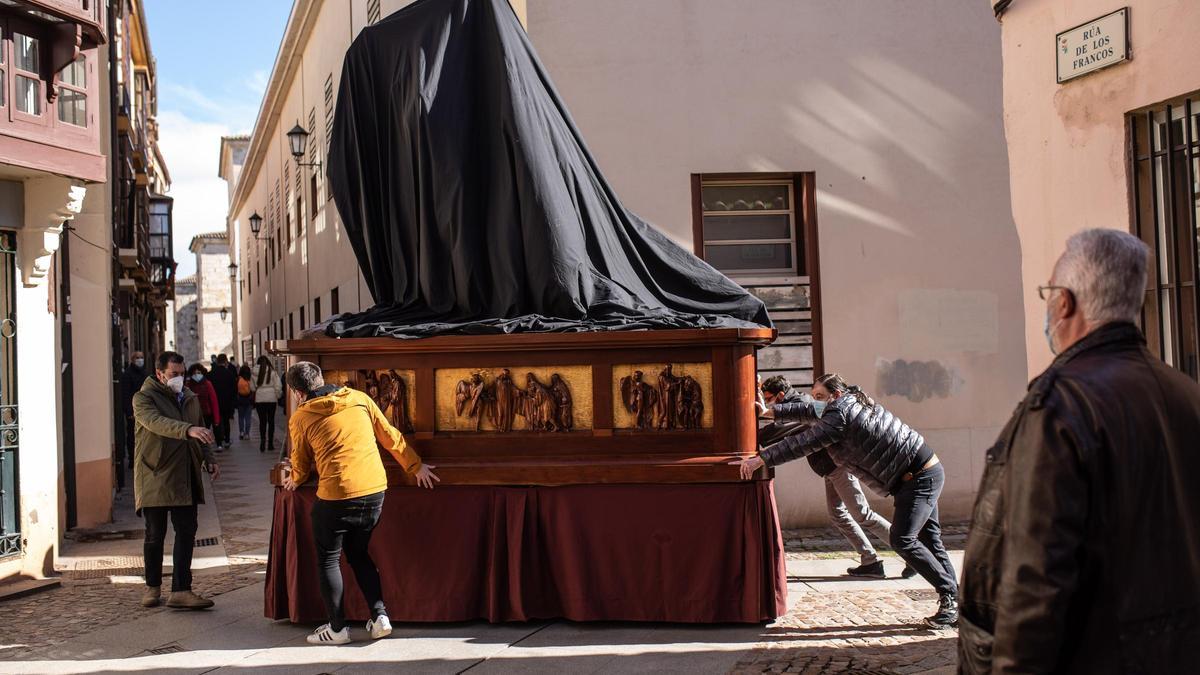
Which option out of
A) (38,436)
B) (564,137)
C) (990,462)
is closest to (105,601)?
(38,436)

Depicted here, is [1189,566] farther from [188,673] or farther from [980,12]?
[980,12]

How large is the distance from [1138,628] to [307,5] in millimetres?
19457

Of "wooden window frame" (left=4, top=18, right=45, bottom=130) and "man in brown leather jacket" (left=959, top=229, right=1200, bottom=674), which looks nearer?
"man in brown leather jacket" (left=959, top=229, right=1200, bottom=674)

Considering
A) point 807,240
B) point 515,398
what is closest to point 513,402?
point 515,398

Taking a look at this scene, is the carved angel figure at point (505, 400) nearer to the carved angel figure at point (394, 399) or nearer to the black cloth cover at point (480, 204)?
the black cloth cover at point (480, 204)

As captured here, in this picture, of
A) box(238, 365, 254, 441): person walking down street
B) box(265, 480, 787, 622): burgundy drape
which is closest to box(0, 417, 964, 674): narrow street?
box(265, 480, 787, 622): burgundy drape

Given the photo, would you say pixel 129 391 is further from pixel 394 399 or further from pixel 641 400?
pixel 641 400

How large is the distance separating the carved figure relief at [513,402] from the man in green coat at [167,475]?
1846 millimetres

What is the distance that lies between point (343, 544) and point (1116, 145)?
181 inches

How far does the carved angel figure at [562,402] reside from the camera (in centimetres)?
604

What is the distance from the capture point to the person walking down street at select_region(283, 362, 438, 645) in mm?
5668

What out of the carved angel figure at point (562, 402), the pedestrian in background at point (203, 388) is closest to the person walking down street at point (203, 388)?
the pedestrian in background at point (203, 388)

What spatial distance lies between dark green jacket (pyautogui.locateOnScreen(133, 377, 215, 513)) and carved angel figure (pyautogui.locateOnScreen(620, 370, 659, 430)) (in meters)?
2.84

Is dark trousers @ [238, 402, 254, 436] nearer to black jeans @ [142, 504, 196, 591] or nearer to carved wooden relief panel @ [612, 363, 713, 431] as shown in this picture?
black jeans @ [142, 504, 196, 591]
